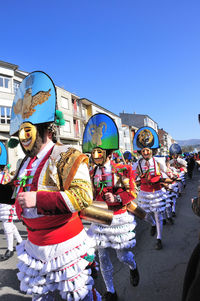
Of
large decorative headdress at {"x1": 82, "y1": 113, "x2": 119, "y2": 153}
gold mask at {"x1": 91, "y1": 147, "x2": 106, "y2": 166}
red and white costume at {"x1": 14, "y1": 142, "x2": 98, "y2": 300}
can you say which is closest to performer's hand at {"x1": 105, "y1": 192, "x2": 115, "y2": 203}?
gold mask at {"x1": 91, "y1": 147, "x2": 106, "y2": 166}

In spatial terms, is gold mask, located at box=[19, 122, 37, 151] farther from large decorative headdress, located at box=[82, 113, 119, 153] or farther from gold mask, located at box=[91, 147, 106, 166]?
large decorative headdress, located at box=[82, 113, 119, 153]

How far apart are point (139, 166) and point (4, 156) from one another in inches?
126

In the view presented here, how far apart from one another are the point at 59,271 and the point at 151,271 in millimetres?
2100

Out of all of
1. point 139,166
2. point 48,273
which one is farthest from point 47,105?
point 139,166

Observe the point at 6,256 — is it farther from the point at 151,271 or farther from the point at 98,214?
the point at 98,214

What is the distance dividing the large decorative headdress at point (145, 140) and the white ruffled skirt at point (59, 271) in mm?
3654

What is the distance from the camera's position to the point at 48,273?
1557 millimetres

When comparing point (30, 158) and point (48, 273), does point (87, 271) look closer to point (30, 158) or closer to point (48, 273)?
point (48, 273)

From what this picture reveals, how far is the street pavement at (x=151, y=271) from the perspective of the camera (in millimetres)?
2574

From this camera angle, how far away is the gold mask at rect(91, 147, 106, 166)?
298 cm

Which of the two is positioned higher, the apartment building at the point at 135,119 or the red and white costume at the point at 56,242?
the apartment building at the point at 135,119

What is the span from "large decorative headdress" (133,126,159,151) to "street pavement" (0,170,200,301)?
87.0 inches

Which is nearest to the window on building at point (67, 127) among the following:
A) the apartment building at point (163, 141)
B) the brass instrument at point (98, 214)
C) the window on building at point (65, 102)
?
the window on building at point (65, 102)

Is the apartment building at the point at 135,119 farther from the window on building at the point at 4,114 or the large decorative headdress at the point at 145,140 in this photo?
the large decorative headdress at the point at 145,140
